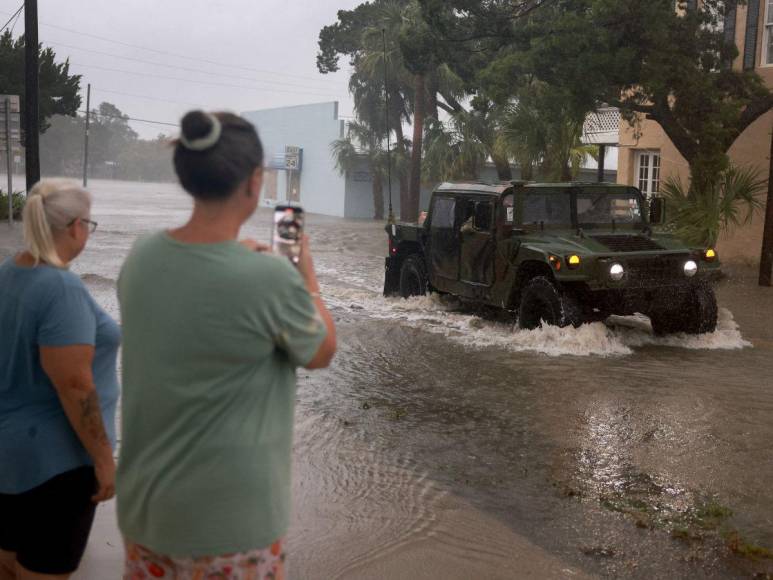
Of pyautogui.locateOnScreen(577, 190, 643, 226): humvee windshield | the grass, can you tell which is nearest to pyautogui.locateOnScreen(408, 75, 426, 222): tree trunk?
pyautogui.locateOnScreen(577, 190, 643, 226): humvee windshield

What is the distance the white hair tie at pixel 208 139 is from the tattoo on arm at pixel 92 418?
2.98 ft

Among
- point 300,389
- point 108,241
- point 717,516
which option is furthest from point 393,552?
point 108,241

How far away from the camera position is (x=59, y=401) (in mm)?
2930

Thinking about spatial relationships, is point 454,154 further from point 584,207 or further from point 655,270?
point 655,270

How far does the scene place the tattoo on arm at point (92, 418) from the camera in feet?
9.44

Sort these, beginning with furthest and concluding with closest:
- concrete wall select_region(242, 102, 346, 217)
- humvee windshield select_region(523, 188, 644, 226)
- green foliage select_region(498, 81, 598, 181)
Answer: concrete wall select_region(242, 102, 346, 217) → green foliage select_region(498, 81, 598, 181) → humvee windshield select_region(523, 188, 644, 226)

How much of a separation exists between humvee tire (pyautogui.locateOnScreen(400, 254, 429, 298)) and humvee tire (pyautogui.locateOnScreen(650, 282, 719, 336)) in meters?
3.35

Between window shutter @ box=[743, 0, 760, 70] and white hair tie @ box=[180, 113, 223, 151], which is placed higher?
window shutter @ box=[743, 0, 760, 70]

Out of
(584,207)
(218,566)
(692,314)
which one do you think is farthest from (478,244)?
(218,566)

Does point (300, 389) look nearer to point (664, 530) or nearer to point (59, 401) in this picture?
point (664, 530)

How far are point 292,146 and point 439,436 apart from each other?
1862 inches

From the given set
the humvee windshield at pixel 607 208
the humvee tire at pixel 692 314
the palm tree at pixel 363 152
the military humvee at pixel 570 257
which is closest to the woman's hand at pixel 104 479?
the military humvee at pixel 570 257

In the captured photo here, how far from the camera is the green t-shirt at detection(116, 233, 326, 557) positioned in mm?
2277

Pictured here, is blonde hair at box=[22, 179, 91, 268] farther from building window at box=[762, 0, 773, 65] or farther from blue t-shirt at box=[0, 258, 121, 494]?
building window at box=[762, 0, 773, 65]
